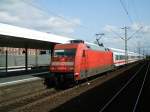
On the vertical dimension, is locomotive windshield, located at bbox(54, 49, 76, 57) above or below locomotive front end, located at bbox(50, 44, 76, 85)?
above

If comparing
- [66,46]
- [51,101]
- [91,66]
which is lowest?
[51,101]

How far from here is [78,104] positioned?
47.1ft

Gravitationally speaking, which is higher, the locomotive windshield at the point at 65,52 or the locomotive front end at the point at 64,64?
the locomotive windshield at the point at 65,52

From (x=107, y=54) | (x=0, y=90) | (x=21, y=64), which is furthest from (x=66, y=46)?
(x=21, y=64)

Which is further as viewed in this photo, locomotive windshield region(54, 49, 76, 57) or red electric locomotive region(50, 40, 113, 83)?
locomotive windshield region(54, 49, 76, 57)

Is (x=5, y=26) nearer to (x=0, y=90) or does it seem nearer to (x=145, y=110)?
(x=0, y=90)

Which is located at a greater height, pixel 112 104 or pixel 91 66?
pixel 91 66

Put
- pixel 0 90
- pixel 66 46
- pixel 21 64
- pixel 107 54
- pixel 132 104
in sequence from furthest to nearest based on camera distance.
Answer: pixel 21 64
pixel 107 54
pixel 66 46
pixel 0 90
pixel 132 104

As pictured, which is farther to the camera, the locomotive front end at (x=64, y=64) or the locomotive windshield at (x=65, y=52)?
the locomotive windshield at (x=65, y=52)

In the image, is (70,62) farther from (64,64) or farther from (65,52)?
(65,52)

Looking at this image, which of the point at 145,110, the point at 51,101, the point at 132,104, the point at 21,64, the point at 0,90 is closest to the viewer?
the point at 145,110

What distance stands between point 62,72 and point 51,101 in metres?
5.94

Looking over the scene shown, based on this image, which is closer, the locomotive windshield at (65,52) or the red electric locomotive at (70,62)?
the red electric locomotive at (70,62)

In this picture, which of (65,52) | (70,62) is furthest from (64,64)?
(65,52)
